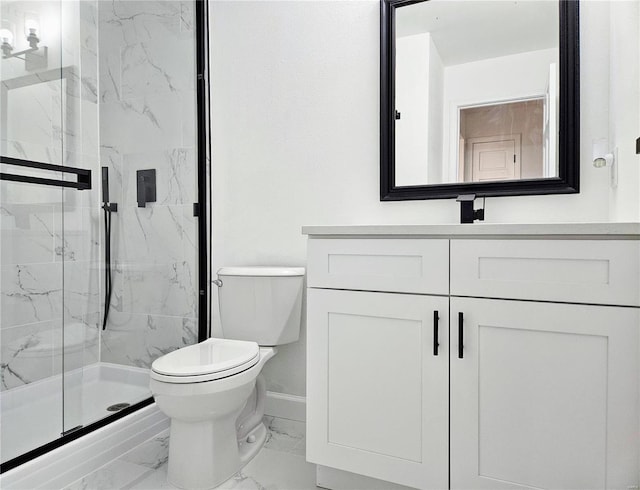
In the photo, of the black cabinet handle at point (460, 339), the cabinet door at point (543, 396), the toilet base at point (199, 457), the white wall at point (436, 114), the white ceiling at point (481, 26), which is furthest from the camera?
the white wall at point (436, 114)

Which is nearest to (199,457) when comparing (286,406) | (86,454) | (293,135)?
(86,454)

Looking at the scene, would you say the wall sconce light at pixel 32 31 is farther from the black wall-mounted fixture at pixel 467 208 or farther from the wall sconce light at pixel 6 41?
the black wall-mounted fixture at pixel 467 208

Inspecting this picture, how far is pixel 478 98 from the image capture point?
1718mm

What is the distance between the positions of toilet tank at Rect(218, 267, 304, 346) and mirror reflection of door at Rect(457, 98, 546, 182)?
86 cm

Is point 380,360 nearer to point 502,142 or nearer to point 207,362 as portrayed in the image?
point 207,362

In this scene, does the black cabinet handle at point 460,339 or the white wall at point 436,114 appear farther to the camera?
the white wall at point 436,114

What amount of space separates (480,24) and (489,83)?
0.24 meters

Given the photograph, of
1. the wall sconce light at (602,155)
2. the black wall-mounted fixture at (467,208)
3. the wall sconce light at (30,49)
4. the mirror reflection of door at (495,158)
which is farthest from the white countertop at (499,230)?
the wall sconce light at (30,49)

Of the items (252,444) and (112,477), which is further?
(252,444)

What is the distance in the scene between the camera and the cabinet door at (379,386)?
4.13ft

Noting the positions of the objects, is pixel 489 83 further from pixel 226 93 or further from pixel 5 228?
pixel 5 228

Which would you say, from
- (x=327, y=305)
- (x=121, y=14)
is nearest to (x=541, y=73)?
(x=327, y=305)

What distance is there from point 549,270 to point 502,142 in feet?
2.37

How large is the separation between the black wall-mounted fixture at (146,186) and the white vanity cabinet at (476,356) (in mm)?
1025
